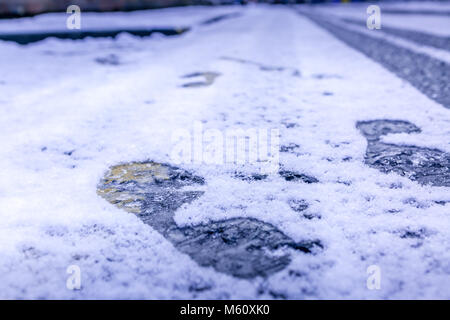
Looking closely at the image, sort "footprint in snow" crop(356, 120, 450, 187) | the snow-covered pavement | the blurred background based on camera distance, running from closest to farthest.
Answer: the snow-covered pavement, "footprint in snow" crop(356, 120, 450, 187), the blurred background

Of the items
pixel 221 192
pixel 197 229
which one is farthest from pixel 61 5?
pixel 197 229

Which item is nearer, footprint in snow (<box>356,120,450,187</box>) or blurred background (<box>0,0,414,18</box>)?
footprint in snow (<box>356,120,450,187</box>)

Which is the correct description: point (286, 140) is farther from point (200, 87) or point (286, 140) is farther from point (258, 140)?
point (200, 87)

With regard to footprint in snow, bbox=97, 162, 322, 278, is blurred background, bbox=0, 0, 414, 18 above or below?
above

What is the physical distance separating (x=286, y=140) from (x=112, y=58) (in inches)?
135

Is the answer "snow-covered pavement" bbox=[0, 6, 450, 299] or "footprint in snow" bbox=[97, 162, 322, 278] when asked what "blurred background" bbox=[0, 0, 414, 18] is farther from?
"footprint in snow" bbox=[97, 162, 322, 278]

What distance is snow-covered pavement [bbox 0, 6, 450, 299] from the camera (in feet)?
2.68

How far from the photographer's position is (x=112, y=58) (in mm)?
4242

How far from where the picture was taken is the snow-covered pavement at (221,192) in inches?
32.1

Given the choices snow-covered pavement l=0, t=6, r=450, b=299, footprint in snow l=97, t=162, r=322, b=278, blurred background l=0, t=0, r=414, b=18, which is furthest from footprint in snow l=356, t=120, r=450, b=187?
blurred background l=0, t=0, r=414, b=18

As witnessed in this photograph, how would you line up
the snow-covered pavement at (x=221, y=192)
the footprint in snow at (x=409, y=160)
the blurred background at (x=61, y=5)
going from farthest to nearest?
the blurred background at (x=61, y=5) → the footprint in snow at (x=409, y=160) → the snow-covered pavement at (x=221, y=192)

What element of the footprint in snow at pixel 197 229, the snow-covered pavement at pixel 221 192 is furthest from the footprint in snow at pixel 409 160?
the footprint in snow at pixel 197 229

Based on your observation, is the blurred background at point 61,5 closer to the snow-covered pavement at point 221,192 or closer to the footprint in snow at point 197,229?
the snow-covered pavement at point 221,192
